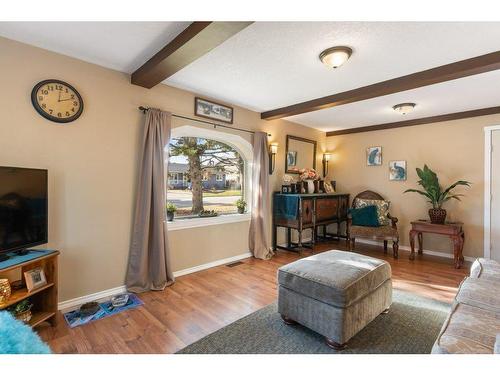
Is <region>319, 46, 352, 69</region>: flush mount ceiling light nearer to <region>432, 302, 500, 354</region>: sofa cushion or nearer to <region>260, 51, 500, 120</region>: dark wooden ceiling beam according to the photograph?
<region>260, 51, 500, 120</region>: dark wooden ceiling beam

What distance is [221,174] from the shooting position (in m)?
3.98

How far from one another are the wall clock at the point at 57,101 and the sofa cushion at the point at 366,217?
4.15m

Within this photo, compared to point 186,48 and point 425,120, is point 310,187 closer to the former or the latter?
point 425,120

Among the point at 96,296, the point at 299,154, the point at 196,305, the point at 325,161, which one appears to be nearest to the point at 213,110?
the point at 299,154

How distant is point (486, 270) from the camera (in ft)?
6.68

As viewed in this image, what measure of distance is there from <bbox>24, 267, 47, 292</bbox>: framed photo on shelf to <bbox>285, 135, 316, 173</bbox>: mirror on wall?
364 cm

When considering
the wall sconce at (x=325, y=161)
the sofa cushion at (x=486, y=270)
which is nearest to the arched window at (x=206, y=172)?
the wall sconce at (x=325, y=161)

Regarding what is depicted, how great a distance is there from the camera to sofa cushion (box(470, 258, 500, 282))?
1910mm

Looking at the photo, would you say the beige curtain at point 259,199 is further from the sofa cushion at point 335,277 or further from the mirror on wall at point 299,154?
the sofa cushion at point 335,277

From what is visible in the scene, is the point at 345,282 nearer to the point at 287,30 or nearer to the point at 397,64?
the point at 287,30

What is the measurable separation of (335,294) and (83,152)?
2554 millimetres

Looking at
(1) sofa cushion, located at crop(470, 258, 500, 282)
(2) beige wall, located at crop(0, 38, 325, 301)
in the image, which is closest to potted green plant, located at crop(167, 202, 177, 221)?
(2) beige wall, located at crop(0, 38, 325, 301)

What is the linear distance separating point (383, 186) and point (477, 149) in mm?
1448
